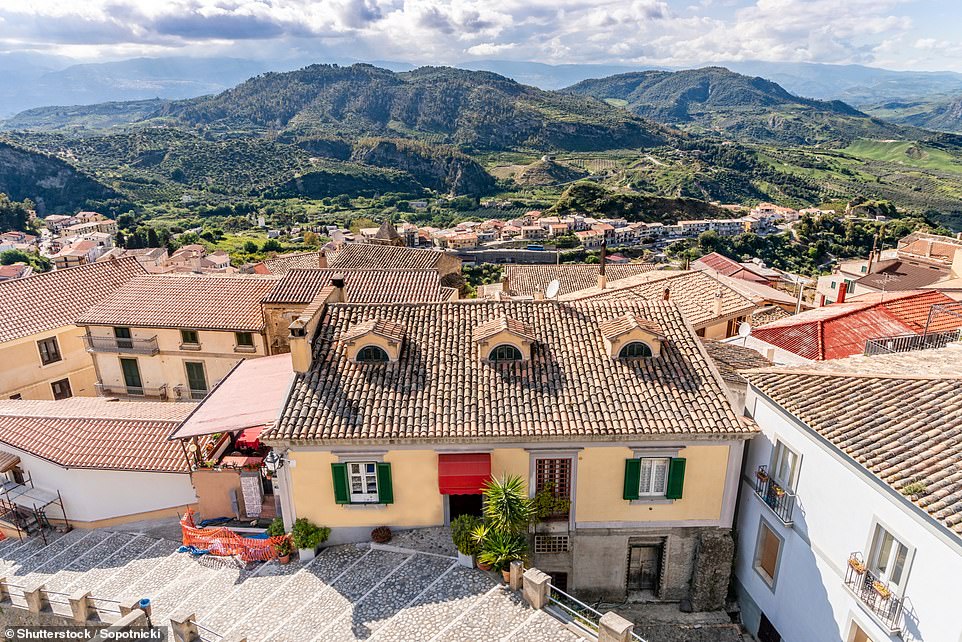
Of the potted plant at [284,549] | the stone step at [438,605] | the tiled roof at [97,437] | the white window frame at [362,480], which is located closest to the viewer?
the stone step at [438,605]

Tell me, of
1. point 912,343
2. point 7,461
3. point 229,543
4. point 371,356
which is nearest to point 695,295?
point 912,343

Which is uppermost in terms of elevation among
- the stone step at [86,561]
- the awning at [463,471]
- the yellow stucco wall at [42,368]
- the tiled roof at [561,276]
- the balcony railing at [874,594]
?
the awning at [463,471]

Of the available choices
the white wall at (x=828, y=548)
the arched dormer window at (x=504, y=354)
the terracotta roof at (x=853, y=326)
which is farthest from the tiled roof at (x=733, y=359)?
the arched dormer window at (x=504, y=354)

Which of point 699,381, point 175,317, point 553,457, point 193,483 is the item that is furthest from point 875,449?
point 175,317

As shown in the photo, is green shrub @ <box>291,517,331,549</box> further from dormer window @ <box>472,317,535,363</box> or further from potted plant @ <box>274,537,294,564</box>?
dormer window @ <box>472,317,535,363</box>

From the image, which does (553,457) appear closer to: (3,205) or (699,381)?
(699,381)

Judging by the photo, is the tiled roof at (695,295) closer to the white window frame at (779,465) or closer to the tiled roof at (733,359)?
the tiled roof at (733,359)

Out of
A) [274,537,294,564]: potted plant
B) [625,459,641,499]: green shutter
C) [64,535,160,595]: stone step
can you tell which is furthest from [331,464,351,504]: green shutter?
[625,459,641,499]: green shutter
